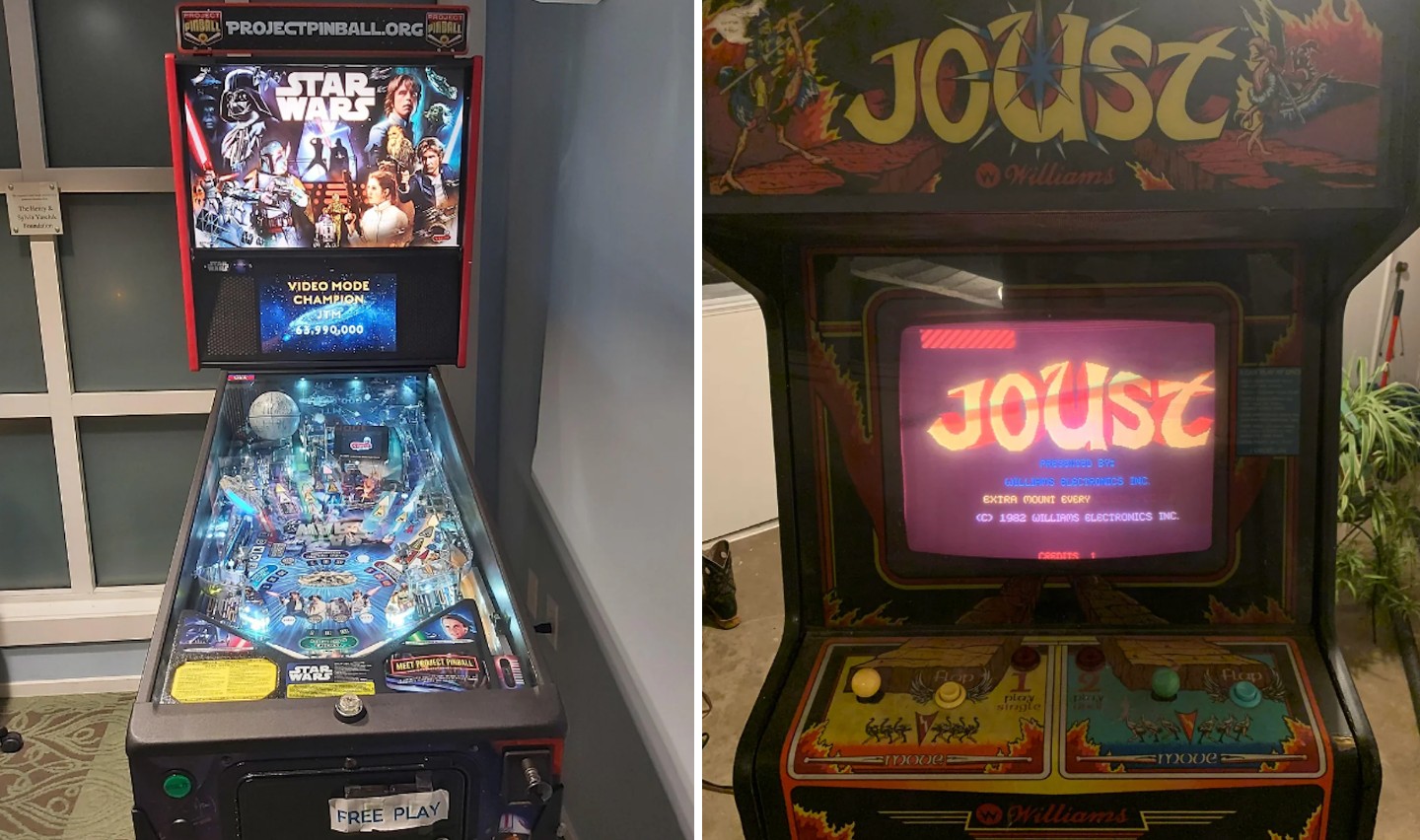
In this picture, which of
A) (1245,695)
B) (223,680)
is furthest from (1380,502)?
(223,680)

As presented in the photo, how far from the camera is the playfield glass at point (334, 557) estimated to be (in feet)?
5.31

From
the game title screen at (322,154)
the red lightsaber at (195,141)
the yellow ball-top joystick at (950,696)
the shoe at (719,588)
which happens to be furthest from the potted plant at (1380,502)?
the red lightsaber at (195,141)

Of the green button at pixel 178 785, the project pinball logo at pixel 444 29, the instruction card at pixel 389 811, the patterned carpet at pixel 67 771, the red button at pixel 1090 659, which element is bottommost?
the patterned carpet at pixel 67 771

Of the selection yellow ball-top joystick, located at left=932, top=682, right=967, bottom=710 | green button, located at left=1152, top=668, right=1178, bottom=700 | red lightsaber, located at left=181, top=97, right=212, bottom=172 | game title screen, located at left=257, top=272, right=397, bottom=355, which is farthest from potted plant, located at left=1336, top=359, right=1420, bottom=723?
red lightsaber, located at left=181, top=97, right=212, bottom=172

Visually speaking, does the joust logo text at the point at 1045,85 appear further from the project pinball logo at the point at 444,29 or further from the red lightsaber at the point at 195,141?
the red lightsaber at the point at 195,141

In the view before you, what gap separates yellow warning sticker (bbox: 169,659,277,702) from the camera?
153 cm

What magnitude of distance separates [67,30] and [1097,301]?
8.81ft

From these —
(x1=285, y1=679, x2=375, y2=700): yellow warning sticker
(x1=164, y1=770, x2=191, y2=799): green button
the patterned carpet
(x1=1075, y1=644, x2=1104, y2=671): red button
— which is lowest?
the patterned carpet

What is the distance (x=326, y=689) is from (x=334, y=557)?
0.49m

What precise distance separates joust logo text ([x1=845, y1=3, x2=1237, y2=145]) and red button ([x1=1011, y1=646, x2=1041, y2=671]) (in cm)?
71

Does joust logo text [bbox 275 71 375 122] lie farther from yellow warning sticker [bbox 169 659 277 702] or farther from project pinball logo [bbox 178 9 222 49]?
yellow warning sticker [bbox 169 659 277 702]

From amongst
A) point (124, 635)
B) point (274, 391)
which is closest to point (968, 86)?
point (274, 391)

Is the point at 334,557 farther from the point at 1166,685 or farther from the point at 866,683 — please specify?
the point at 1166,685

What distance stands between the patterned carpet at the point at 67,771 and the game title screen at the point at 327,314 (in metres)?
1.08
